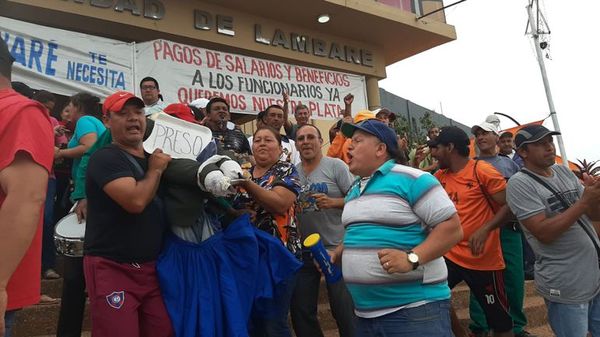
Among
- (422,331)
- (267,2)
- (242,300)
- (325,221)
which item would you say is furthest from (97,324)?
(267,2)

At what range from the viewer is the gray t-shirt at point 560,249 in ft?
9.23

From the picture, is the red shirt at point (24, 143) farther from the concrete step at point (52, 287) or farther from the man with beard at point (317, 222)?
the concrete step at point (52, 287)

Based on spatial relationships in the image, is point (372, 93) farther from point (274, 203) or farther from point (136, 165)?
point (136, 165)

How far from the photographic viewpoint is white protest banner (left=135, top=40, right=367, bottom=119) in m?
6.84

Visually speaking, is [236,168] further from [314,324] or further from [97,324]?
[314,324]

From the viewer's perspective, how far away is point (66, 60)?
607 cm

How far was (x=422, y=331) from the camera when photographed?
2160mm

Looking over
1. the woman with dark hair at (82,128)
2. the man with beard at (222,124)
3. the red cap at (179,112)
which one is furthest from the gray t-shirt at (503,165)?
the woman with dark hair at (82,128)

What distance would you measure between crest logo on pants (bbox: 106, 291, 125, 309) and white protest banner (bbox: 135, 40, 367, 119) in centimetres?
511

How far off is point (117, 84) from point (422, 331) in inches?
223

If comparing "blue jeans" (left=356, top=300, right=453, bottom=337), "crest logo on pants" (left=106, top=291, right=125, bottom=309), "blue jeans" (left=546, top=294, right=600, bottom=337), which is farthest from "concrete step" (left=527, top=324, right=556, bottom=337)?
"crest logo on pants" (left=106, top=291, right=125, bottom=309)

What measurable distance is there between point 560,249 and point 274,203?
182cm

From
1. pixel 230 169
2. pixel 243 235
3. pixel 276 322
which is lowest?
pixel 276 322

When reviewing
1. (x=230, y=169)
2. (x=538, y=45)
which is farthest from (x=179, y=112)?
(x=538, y=45)
